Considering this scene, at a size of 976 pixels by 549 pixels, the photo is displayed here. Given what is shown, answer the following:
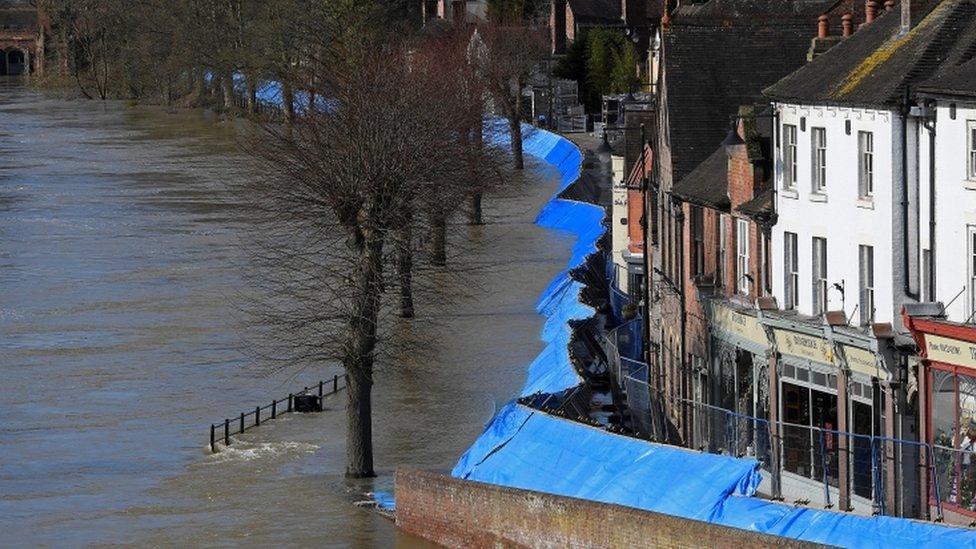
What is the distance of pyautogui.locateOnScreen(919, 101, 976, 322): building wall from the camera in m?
29.9

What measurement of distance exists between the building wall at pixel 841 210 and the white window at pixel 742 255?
6.36ft

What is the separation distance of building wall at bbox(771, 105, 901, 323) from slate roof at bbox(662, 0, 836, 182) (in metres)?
7.58

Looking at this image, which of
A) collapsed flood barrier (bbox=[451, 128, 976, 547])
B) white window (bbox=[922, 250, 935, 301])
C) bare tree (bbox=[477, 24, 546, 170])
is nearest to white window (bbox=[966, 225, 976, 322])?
white window (bbox=[922, 250, 935, 301])

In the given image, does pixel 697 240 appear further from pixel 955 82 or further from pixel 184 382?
pixel 184 382

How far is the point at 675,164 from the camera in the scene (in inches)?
1737

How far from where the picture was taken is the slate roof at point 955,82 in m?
29.3

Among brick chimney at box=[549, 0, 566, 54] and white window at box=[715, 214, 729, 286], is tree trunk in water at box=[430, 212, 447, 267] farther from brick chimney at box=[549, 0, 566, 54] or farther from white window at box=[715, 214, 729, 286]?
brick chimney at box=[549, 0, 566, 54]

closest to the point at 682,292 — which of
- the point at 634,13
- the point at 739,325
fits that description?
the point at 739,325

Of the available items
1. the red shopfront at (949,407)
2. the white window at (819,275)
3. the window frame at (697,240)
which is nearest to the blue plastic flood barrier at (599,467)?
the red shopfront at (949,407)

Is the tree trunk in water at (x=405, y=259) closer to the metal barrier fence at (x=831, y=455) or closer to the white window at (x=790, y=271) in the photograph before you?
the metal barrier fence at (x=831, y=455)

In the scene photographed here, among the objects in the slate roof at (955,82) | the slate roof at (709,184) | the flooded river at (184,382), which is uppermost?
the slate roof at (955,82)

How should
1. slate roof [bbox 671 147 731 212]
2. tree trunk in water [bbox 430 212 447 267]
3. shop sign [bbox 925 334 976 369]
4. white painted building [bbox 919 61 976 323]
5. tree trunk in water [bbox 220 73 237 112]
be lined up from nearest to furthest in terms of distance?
shop sign [bbox 925 334 976 369], white painted building [bbox 919 61 976 323], slate roof [bbox 671 147 731 212], tree trunk in water [bbox 430 212 447 267], tree trunk in water [bbox 220 73 237 112]

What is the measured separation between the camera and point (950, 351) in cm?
2953

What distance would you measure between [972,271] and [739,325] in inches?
320
